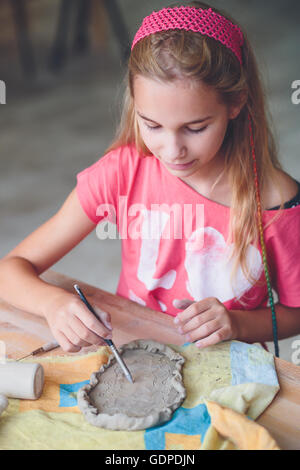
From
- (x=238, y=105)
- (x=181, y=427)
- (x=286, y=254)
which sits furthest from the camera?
(x=286, y=254)

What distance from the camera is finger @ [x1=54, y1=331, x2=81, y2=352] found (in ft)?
3.34

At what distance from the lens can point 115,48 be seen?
495 cm

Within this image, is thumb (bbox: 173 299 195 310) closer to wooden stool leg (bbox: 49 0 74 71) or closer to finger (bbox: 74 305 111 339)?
finger (bbox: 74 305 111 339)

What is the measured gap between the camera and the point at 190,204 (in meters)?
1.25

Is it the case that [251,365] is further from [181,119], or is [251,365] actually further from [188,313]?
[181,119]

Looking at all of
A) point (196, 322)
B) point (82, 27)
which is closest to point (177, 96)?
point (196, 322)

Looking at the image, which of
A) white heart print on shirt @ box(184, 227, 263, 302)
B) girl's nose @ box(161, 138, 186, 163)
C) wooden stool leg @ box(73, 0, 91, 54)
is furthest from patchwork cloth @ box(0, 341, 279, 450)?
wooden stool leg @ box(73, 0, 91, 54)

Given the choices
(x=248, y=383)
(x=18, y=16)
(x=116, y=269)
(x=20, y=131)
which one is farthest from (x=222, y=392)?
(x=18, y=16)

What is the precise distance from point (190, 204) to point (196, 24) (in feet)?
1.32

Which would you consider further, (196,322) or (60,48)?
(60,48)

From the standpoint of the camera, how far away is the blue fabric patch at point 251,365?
3.09ft

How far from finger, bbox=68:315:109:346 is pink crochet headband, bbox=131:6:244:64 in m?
0.55

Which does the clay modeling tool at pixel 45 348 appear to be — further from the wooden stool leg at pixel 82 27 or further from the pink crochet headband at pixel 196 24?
the wooden stool leg at pixel 82 27

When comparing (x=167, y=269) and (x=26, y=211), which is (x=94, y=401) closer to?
(x=167, y=269)
